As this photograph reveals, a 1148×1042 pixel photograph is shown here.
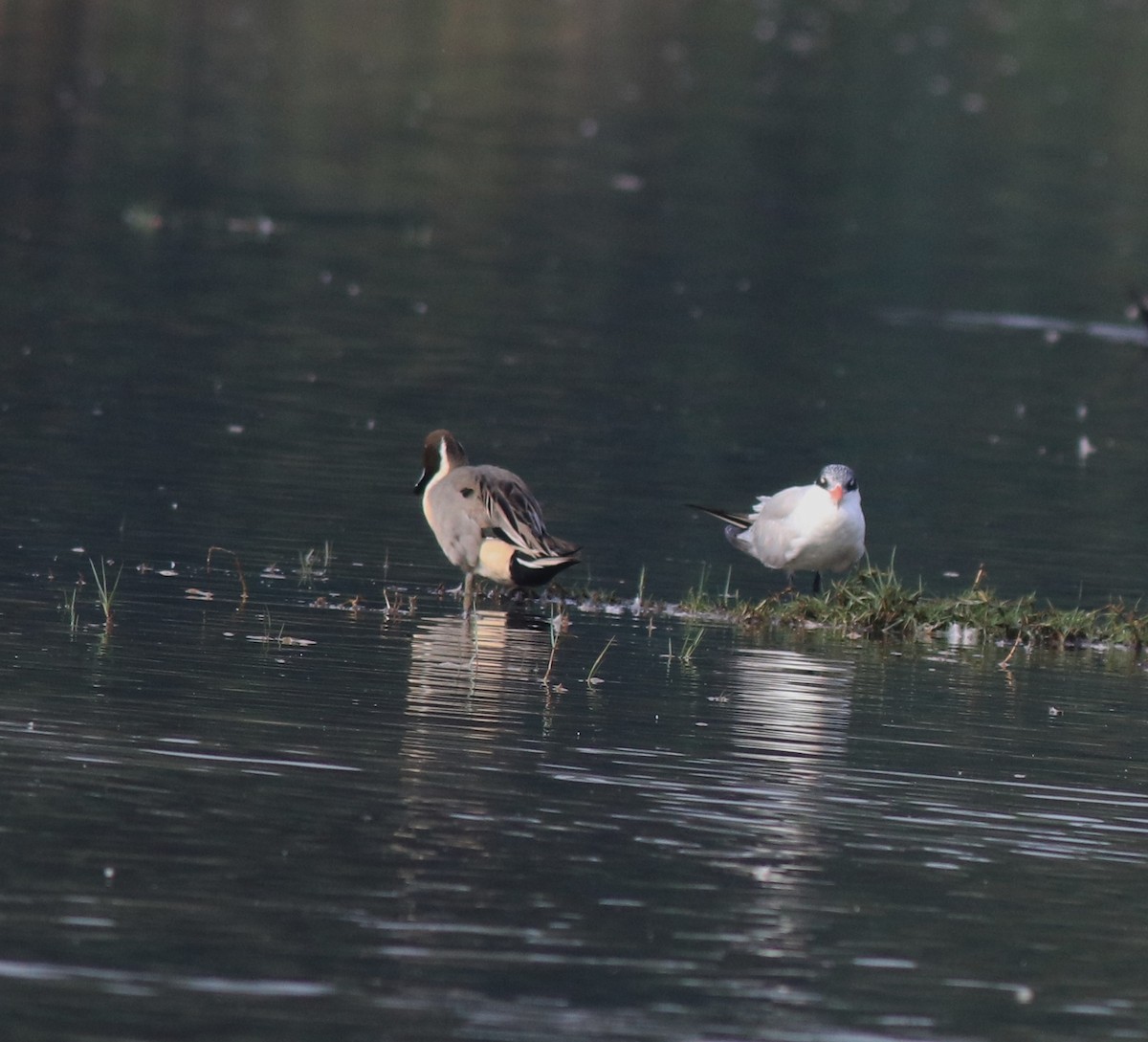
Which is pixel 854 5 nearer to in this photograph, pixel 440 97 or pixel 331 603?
pixel 440 97

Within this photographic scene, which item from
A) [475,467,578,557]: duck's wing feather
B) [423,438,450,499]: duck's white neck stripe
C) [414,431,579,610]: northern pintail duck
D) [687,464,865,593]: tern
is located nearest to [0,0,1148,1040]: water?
[414,431,579,610]: northern pintail duck

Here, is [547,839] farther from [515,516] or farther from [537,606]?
[537,606]

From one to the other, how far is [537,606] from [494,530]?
552 millimetres

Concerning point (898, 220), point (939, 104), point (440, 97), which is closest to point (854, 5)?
point (939, 104)

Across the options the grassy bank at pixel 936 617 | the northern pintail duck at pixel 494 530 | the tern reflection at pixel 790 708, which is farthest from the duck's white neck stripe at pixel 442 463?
the tern reflection at pixel 790 708

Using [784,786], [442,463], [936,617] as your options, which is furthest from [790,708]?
[442,463]

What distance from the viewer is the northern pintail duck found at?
38.4 feet

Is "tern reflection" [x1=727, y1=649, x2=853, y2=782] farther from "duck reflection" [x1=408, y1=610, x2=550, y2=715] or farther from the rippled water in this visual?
"duck reflection" [x1=408, y1=610, x2=550, y2=715]

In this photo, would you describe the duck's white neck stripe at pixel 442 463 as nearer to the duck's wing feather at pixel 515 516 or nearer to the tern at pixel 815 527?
the duck's wing feather at pixel 515 516

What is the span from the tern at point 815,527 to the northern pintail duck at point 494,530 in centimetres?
104

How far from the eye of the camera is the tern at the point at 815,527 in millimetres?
12016

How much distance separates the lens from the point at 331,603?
11.6 meters

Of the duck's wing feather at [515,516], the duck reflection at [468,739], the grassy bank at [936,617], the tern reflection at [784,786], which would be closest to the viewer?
the tern reflection at [784,786]

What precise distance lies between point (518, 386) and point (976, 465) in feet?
11.5
